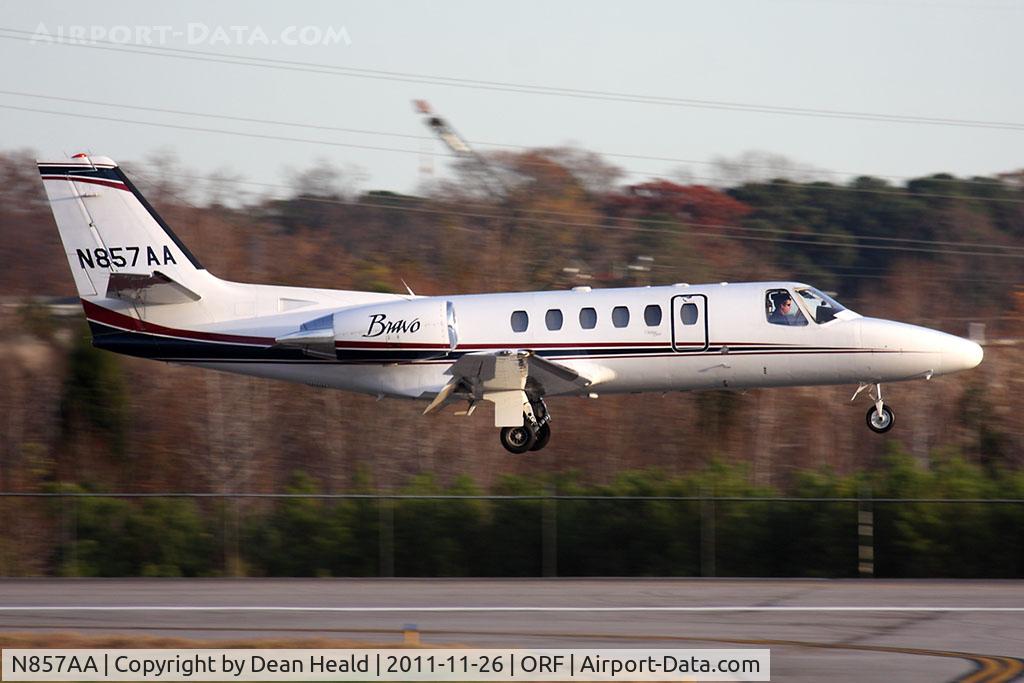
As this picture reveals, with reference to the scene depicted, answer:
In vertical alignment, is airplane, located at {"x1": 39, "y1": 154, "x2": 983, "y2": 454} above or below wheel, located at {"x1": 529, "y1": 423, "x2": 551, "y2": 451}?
above

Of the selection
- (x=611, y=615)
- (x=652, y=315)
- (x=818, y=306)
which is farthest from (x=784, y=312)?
(x=611, y=615)

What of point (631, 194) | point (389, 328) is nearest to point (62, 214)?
point (389, 328)

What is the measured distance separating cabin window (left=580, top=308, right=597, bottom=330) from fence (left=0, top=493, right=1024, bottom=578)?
16.6 ft

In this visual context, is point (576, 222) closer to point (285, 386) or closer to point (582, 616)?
point (285, 386)

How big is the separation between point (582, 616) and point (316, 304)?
905cm

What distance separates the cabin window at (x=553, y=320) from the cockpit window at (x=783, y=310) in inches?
136

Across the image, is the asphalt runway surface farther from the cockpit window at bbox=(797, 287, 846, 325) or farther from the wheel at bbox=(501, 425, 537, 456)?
the cockpit window at bbox=(797, 287, 846, 325)

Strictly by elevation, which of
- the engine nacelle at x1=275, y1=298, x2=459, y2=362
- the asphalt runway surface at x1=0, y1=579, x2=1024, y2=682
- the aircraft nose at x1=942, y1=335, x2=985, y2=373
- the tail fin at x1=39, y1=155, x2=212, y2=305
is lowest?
the asphalt runway surface at x1=0, y1=579, x2=1024, y2=682

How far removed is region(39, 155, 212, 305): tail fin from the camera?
2689 cm

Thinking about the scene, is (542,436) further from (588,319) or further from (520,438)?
(588,319)

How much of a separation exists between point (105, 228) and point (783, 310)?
489 inches

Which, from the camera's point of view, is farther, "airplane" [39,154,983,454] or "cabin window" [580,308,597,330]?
"cabin window" [580,308,597,330]
